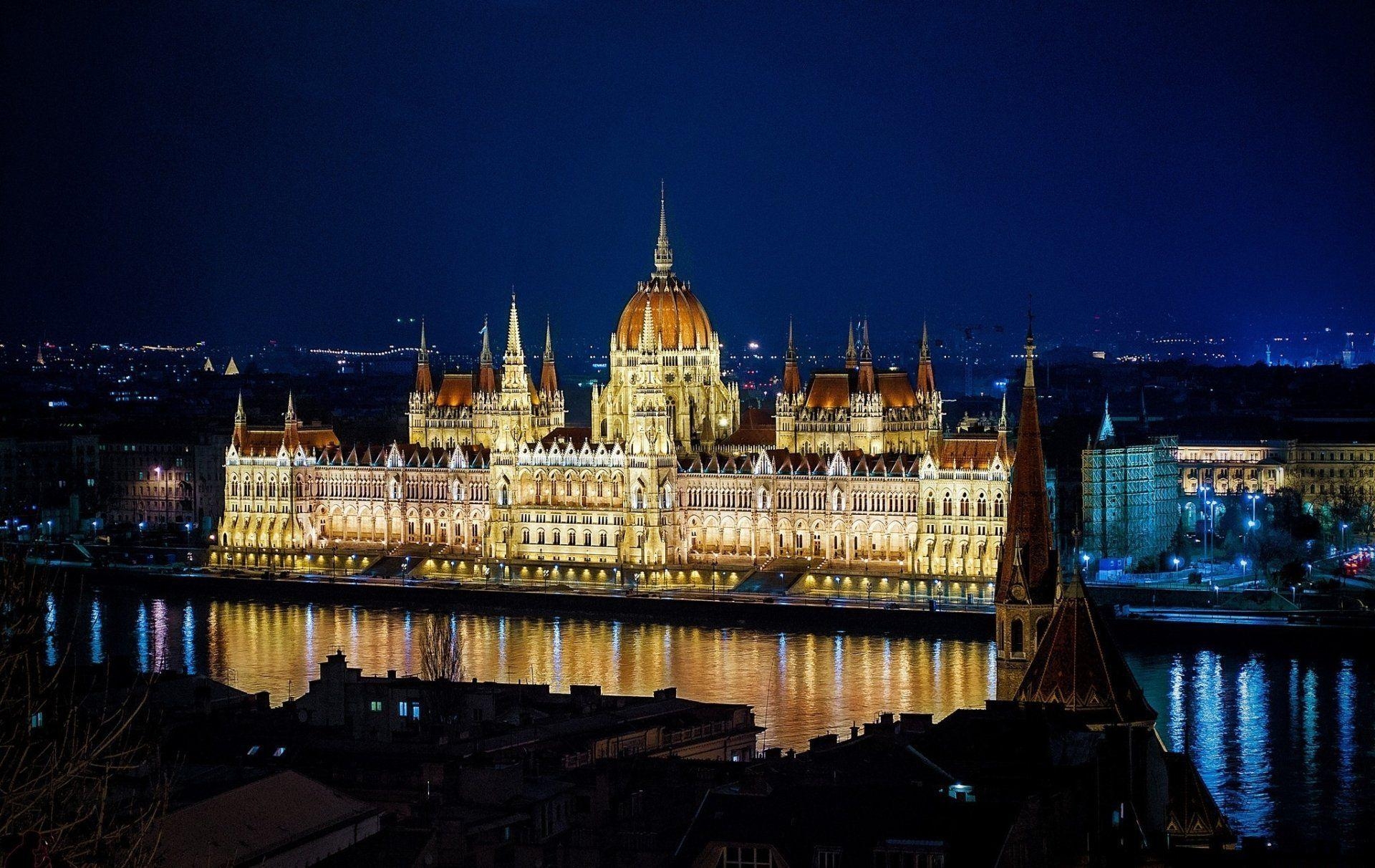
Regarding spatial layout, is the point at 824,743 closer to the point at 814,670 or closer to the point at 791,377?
the point at 814,670

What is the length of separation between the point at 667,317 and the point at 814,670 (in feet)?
118

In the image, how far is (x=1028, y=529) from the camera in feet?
148

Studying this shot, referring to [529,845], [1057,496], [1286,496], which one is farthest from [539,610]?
[529,845]

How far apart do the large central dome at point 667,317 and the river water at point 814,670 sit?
1898cm

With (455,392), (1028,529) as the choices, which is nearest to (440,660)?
(1028,529)

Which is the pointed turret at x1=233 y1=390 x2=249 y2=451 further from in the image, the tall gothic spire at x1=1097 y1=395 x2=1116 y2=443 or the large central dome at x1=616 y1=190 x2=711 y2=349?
the tall gothic spire at x1=1097 y1=395 x2=1116 y2=443

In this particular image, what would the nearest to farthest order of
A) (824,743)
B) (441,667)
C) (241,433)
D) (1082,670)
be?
(1082,670)
(824,743)
(441,667)
(241,433)

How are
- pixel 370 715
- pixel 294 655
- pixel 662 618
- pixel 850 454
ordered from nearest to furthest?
pixel 370 715 → pixel 294 655 → pixel 662 618 → pixel 850 454

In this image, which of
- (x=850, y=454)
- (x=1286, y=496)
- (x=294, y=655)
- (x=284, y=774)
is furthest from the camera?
(x=1286, y=496)

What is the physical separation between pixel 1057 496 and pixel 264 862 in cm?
7386

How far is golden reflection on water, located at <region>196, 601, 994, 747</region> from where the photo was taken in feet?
228

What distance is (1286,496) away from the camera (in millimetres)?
110188

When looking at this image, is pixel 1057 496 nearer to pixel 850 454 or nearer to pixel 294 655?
pixel 850 454

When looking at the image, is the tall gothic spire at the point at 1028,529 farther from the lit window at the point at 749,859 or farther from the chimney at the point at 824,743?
the lit window at the point at 749,859
